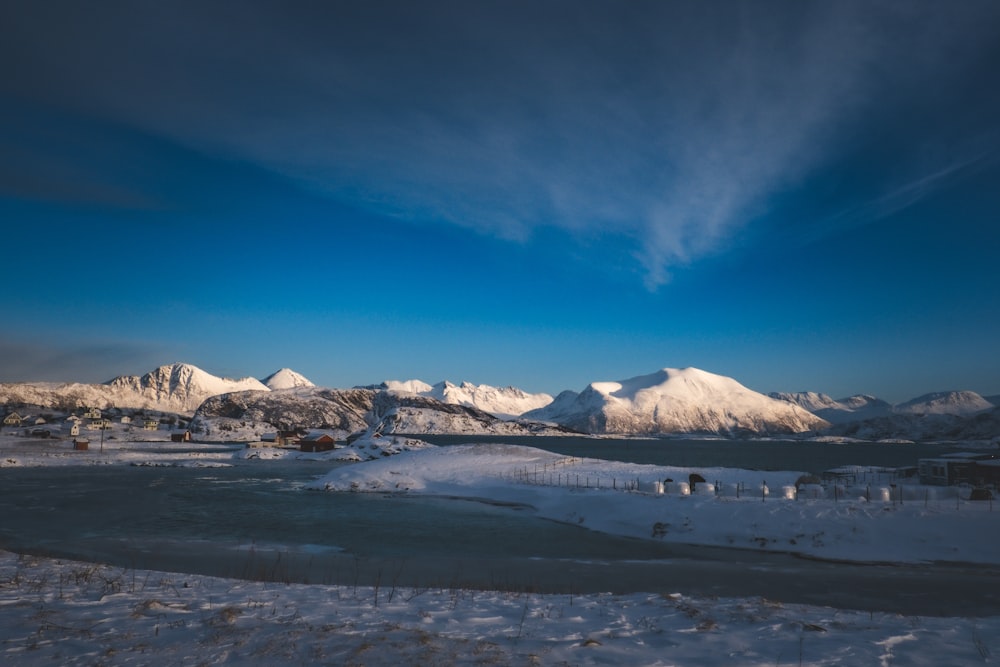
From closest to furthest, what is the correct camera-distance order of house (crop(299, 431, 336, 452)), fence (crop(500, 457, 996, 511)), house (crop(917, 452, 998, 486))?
1. fence (crop(500, 457, 996, 511))
2. house (crop(917, 452, 998, 486))
3. house (crop(299, 431, 336, 452))

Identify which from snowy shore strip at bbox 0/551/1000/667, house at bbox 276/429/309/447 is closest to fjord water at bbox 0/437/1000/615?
snowy shore strip at bbox 0/551/1000/667

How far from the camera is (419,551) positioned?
28.1 m

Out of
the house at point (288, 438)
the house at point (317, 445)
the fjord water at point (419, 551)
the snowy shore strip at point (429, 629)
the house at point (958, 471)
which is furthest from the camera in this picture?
the house at point (288, 438)

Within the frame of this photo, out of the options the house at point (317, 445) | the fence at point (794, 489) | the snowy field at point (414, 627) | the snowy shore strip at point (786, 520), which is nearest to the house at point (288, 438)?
the house at point (317, 445)

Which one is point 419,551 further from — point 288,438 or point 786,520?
point 288,438

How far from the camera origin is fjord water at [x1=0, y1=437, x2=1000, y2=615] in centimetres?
2102

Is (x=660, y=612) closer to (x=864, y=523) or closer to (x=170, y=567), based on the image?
(x=170, y=567)

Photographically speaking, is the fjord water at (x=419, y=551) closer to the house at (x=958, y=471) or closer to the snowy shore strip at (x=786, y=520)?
the snowy shore strip at (x=786, y=520)

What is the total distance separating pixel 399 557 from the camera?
26266mm

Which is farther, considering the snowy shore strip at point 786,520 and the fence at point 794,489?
the fence at point 794,489

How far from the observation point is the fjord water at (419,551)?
68.9ft

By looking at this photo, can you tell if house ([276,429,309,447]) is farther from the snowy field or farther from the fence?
the snowy field

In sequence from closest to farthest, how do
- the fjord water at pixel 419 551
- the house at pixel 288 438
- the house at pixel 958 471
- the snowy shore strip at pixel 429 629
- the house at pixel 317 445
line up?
1. the snowy shore strip at pixel 429 629
2. the fjord water at pixel 419 551
3. the house at pixel 958 471
4. the house at pixel 317 445
5. the house at pixel 288 438

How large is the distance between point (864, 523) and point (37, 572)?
36.0m
